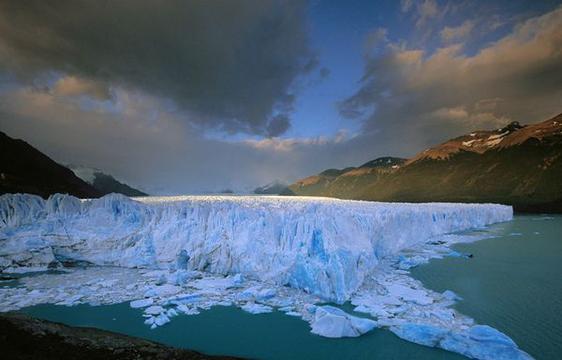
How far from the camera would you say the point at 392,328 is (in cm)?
723

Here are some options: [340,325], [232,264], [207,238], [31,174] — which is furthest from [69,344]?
[31,174]

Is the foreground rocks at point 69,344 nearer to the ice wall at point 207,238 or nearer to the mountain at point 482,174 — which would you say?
the ice wall at point 207,238

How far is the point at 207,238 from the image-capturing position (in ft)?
42.3

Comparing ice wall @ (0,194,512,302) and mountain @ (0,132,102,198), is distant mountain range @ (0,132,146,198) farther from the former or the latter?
ice wall @ (0,194,512,302)

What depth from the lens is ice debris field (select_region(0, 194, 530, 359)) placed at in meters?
7.76

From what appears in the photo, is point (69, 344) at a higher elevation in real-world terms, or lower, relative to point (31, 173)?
lower

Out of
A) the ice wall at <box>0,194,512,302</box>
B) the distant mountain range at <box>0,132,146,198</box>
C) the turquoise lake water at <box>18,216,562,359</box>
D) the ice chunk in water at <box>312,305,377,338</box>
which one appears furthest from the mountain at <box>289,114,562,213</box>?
the distant mountain range at <box>0,132,146,198</box>

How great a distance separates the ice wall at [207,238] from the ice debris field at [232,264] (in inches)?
1.9

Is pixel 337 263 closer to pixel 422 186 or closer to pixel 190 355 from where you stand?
pixel 190 355

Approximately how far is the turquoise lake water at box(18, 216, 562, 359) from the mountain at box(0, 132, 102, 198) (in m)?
30.8

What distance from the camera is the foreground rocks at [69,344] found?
5957 millimetres

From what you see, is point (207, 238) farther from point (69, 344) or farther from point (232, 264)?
point (69, 344)

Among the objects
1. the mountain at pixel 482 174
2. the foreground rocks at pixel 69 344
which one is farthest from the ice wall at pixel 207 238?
the mountain at pixel 482 174

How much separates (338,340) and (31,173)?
147ft
